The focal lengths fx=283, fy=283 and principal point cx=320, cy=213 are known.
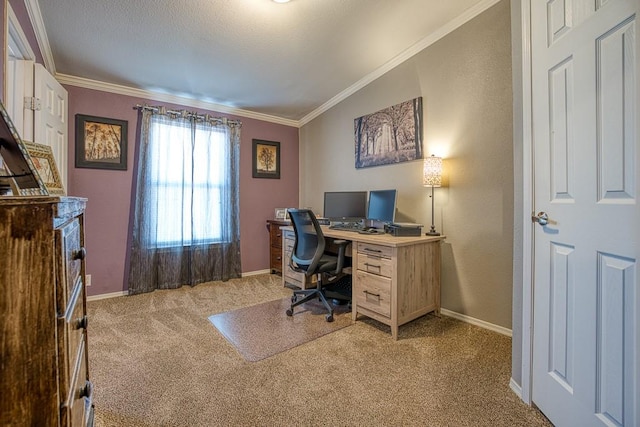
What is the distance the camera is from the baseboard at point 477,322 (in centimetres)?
220

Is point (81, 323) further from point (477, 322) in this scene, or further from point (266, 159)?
point (266, 159)

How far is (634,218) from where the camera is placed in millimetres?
954

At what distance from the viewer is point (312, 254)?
2.71 m

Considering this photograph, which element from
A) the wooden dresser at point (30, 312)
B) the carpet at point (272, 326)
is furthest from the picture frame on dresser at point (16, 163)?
the carpet at point (272, 326)

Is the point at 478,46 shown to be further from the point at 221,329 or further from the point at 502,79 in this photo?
the point at 221,329

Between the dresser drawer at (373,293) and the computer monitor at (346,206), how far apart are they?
82 cm

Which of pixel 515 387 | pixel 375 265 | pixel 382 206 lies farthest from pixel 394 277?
pixel 515 387

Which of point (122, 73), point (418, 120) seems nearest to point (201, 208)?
point (122, 73)

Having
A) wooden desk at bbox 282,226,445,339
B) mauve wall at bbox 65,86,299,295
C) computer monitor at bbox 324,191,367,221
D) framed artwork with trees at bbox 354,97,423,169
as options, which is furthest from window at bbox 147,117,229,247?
wooden desk at bbox 282,226,445,339

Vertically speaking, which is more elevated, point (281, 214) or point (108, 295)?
point (281, 214)

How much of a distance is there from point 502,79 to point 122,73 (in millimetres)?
3585

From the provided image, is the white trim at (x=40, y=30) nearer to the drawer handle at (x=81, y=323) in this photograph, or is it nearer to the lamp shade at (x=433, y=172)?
the drawer handle at (x=81, y=323)

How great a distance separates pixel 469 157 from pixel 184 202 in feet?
10.6

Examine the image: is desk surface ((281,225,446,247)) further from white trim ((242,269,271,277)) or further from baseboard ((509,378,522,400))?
white trim ((242,269,271,277))
